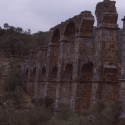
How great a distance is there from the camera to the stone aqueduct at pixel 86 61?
1642cm

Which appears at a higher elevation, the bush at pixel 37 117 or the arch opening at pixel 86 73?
the arch opening at pixel 86 73

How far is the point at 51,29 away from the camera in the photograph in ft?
87.4

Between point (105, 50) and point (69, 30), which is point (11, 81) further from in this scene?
point (105, 50)

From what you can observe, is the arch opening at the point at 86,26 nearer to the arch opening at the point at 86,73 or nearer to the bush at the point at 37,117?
the arch opening at the point at 86,73

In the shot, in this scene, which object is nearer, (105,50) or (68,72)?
(105,50)

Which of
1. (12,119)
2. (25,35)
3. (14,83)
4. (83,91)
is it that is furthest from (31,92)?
(25,35)

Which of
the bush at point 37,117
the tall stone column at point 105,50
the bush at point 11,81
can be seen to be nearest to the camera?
the bush at point 37,117

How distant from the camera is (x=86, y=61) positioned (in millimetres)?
18844

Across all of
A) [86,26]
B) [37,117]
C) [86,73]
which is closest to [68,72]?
[86,73]

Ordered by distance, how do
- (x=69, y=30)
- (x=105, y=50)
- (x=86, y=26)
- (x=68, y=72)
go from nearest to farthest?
(x=105, y=50), (x=86, y=26), (x=68, y=72), (x=69, y=30)

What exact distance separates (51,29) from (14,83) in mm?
8994

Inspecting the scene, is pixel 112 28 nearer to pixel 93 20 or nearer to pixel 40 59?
pixel 93 20

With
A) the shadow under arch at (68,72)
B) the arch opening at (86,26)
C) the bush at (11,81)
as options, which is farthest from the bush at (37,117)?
the bush at (11,81)

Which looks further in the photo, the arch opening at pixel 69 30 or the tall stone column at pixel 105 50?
the arch opening at pixel 69 30
